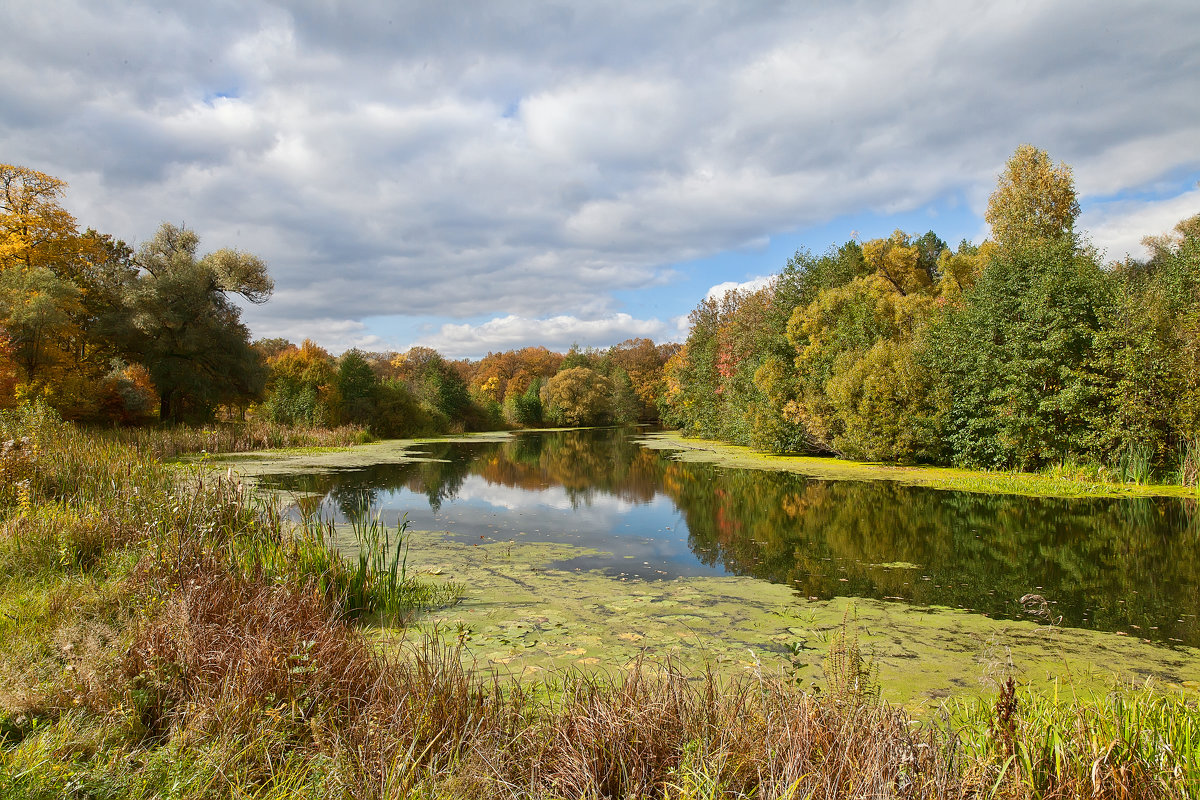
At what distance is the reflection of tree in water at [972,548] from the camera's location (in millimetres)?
6578

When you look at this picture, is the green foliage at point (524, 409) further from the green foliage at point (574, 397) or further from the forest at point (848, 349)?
the forest at point (848, 349)

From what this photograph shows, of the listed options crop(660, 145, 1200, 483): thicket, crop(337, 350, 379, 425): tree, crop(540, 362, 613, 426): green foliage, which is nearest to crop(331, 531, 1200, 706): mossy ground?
crop(660, 145, 1200, 483): thicket

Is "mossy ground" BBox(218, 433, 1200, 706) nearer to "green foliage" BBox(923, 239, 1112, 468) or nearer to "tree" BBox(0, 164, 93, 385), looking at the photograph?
"green foliage" BBox(923, 239, 1112, 468)

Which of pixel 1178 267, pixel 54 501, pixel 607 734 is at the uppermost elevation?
pixel 1178 267

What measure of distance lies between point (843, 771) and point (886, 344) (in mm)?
18401

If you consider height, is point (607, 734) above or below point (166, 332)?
below

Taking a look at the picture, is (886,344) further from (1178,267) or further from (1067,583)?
(1067,583)

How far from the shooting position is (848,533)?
10008 millimetres

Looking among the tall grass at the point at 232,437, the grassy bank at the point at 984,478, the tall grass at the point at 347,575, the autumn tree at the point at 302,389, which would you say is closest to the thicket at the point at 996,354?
the grassy bank at the point at 984,478

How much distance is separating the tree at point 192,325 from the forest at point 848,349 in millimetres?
80

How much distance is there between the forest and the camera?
46.6 ft

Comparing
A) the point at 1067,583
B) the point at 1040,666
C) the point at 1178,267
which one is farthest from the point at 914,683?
the point at 1178,267

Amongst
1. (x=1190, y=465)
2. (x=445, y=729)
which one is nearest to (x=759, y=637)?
(x=445, y=729)

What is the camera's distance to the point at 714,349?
109ft
